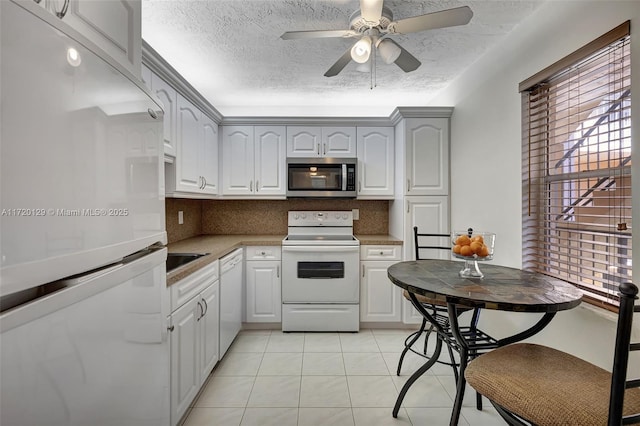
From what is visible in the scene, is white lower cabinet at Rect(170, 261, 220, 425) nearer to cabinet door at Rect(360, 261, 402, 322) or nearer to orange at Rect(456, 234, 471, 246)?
cabinet door at Rect(360, 261, 402, 322)

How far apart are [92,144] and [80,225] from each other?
190 millimetres

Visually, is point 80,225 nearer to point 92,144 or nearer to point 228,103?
point 92,144

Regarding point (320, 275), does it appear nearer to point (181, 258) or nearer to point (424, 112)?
point (181, 258)

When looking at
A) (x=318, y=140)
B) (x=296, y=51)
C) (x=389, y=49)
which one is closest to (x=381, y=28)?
(x=389, y=49)

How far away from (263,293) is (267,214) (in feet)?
3.27

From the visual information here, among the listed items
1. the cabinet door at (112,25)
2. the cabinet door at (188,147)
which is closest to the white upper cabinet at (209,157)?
the cabinet door at (188,147)

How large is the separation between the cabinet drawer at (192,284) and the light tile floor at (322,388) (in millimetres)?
731

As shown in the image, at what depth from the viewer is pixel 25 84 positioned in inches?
20.6

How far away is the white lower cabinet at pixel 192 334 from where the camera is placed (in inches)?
62.3

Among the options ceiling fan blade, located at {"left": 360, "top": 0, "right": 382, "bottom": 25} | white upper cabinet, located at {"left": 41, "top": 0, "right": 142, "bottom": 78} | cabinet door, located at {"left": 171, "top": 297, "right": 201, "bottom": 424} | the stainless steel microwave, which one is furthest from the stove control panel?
white upper cabinet, located at {"left": 41, "top": 0, "right": 142, "bottom": 78}

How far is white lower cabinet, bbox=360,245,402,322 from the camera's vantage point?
9.95ft

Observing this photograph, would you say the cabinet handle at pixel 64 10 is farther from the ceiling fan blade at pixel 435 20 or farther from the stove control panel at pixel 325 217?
the stove control panel at pixel 325 217

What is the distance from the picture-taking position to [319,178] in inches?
126

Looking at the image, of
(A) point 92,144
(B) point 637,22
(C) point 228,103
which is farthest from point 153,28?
(B) point 637,22
